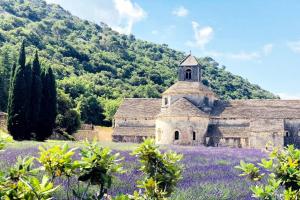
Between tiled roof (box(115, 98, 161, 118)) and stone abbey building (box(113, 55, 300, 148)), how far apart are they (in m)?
0.11

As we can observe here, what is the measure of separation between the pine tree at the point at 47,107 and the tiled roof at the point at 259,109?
1591cm

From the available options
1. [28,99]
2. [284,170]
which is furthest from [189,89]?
[284,170]

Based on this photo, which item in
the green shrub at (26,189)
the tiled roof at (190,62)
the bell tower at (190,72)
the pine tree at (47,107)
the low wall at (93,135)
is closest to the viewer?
the green shrub at (26,189)

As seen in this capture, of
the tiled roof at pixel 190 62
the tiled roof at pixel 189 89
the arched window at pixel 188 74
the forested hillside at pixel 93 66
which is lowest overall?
→ the tiled roof at pixel 189 89

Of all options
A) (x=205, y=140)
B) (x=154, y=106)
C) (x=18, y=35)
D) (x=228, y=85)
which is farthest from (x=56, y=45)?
(x=205, y=140)

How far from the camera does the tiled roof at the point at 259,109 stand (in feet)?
172

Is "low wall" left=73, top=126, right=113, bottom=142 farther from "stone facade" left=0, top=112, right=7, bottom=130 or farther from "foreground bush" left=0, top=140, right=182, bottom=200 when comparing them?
"foreground bush" left=0, top=140, right=182, bottom=200

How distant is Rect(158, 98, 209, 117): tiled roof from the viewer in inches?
1991

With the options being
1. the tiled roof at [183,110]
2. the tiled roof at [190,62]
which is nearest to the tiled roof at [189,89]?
the tiled roof at [190,62]

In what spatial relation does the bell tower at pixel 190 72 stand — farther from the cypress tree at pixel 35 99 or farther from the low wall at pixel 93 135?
the cypress tree at pixel 35 99

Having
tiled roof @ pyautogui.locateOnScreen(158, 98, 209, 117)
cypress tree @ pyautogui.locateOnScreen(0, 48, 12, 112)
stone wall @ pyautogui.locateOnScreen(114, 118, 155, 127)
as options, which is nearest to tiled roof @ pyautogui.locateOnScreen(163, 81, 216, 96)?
tiled roof @ pyautogui.locateOnScreen(158, 98, 209, 117)

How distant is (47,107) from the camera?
4844cm

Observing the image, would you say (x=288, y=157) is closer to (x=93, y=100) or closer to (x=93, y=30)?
(x=93, y=100)

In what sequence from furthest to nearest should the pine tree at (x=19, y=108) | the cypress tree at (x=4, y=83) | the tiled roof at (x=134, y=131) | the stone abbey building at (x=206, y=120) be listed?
1. the cypress tree at (x=4, y=83)
2. the tiled roof at (x=134, y=131)
3. the stone abbey building at (x=206, y=120)
4. the pine tree at (x=19, y=108)
